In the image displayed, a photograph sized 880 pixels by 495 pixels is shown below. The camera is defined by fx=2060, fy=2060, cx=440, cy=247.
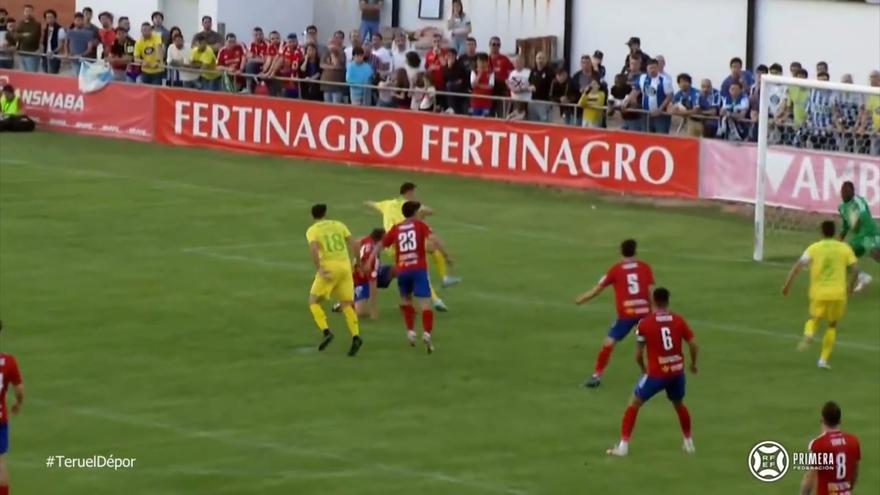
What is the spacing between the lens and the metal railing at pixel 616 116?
33688 millimetres

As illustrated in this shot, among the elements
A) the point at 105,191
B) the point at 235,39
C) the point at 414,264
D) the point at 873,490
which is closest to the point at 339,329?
the point at 414,264

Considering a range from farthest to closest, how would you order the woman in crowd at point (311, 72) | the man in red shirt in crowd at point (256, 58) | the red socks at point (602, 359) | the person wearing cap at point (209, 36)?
the person wearing cap at point (209, 36)
the man in red shirt in crowd at point (256, 58)
the woman in crowd at point (311, 72)
the red socks at point (602, 359)

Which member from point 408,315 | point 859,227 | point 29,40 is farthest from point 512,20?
point 408,315

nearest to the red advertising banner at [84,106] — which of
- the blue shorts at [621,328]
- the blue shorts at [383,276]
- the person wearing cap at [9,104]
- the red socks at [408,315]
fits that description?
the person wearing cap at [9,104]

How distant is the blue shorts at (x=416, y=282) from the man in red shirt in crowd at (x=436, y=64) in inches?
640

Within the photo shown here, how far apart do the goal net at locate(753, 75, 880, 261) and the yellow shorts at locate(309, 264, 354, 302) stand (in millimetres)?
9595

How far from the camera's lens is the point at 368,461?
20.4m

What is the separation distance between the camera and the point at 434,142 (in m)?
40.8

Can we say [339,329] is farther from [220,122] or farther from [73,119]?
[73,119]

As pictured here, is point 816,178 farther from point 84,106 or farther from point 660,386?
point 84,106

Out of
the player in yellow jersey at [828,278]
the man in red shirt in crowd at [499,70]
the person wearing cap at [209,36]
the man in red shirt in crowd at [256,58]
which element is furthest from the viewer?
the person wearing cap at [209,36]

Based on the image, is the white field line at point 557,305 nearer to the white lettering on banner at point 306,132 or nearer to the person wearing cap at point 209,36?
the white lettering on banner at point 306,132

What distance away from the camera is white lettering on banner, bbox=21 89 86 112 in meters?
47.0

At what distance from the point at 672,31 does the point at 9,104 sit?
15135 millimetres
